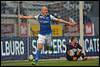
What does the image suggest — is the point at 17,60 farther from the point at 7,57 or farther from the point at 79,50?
the point at 79,50

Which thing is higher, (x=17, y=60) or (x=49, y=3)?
(x=49, y=3)

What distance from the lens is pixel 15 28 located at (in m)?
23.4

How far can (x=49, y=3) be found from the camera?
91.6 feet

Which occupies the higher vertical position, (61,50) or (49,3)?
(49,3)

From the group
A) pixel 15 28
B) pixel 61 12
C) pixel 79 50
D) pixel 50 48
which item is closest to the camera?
pixel 79 50

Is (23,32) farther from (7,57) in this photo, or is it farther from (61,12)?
(61,12)

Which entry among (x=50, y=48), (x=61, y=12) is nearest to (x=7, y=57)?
(x=50, y=48)

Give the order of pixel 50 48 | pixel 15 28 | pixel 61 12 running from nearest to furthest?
pixel 50 48 → pixel 15 28 → pixel 61 12

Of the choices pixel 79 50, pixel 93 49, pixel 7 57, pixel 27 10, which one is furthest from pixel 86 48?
pixel 27 10

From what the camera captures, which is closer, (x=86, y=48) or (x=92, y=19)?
(x=86, y=48)

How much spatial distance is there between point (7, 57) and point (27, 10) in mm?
6904

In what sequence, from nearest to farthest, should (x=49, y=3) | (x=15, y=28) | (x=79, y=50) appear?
1. (x=79, y=50)
2. (x=15, y=28)
3. (x=49, y=3)

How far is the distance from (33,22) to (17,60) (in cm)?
346

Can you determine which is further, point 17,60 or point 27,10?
point 27,10
